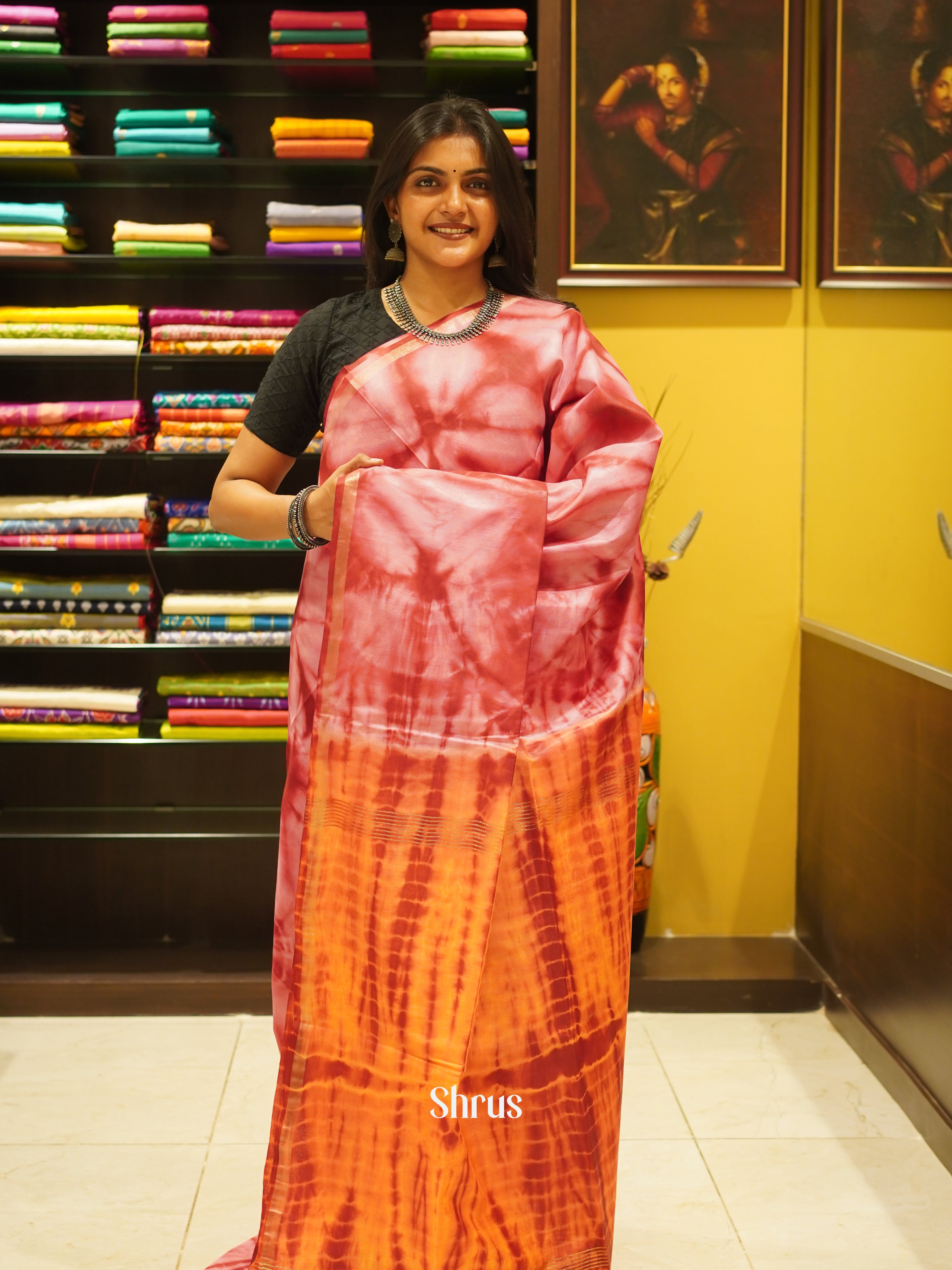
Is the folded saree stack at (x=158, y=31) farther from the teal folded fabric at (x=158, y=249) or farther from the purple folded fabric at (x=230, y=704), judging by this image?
the purple folded fabric at (x=230, y=704)

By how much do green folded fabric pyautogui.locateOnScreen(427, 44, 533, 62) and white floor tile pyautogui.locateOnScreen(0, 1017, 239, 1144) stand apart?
2.29 metres

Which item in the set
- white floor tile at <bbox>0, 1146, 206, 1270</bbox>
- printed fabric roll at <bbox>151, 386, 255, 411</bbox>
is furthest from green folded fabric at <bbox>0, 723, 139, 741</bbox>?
white floor tile at <bbox>0, 1146, 206, 1270</bbox>

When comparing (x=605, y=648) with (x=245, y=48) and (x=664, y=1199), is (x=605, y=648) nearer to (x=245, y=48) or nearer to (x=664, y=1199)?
(x=664, y=1199)

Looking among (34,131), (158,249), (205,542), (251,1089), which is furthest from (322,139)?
(251,1089)

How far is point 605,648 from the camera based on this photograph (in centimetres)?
155

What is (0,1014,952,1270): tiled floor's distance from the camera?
191 centimetres

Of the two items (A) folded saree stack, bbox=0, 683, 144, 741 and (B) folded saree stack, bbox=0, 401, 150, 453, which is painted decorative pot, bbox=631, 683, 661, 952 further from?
(B) folded saree stack, bbox=0, 401, 150, 453

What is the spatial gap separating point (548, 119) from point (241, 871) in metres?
2.03

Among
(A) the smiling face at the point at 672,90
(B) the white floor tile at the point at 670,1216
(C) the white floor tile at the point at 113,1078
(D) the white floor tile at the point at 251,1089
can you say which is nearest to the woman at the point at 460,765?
(B) the white floor tile at the point at 670,1216

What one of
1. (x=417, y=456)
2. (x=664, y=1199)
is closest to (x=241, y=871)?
(x=664, y=1199)

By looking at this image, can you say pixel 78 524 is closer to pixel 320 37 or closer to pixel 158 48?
pixel 158 48

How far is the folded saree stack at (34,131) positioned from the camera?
2822mm

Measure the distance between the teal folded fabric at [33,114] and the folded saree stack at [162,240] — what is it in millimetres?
275

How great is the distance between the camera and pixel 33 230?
2848 mm
